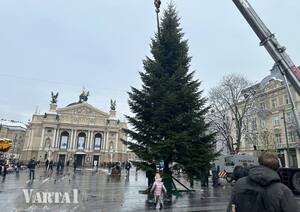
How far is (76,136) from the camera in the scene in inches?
3760

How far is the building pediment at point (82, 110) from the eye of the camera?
96.7 meters

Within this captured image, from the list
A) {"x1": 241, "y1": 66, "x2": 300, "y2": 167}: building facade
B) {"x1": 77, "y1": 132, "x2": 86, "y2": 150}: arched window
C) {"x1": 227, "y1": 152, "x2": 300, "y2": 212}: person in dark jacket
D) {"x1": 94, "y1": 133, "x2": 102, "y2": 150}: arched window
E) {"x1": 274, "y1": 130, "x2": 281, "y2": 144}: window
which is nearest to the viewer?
{"x1": 227, "y1": 152, "x2": 300, "y2": 212}: person in dark jacket

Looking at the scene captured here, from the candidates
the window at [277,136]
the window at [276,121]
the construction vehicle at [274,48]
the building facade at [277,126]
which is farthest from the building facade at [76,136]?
the construction vehicle at [274,48]

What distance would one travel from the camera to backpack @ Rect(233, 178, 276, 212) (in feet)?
8.46

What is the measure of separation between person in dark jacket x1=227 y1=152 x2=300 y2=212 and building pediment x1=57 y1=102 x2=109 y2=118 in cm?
9955

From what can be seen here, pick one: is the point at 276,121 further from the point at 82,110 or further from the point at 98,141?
the point at 82,110

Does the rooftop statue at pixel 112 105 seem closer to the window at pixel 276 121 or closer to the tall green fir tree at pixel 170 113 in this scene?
the window at pixel 276 121

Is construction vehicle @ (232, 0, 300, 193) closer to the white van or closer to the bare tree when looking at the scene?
the white van

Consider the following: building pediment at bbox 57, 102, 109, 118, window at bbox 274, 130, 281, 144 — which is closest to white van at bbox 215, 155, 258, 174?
window at bbox 274, 130, 281, 144

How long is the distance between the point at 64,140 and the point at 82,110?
1376 cm

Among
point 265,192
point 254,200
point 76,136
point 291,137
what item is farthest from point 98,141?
point 265,192

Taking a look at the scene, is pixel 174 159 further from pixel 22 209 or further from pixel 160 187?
pixel 22 209

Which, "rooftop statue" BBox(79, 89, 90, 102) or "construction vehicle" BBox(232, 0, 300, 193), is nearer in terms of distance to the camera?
"construction vehicle" BBox(232, 0, 300, 193)

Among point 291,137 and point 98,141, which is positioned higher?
point 98,141
